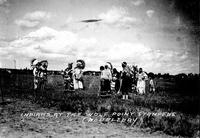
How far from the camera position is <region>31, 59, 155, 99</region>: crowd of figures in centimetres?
1458

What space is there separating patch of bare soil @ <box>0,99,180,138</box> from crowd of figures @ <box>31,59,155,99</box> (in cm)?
599

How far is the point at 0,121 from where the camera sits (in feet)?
25.5

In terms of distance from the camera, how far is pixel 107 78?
1491cm

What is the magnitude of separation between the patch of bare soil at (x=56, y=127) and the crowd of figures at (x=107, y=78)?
5988 millimetres

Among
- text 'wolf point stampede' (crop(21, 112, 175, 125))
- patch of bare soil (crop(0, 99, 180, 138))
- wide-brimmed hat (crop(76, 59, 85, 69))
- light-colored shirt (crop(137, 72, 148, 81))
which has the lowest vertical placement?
patch of bare soil (crop(0, 99, 180, 138))

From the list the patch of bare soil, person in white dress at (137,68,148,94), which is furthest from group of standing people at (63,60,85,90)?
the patch of bare soil

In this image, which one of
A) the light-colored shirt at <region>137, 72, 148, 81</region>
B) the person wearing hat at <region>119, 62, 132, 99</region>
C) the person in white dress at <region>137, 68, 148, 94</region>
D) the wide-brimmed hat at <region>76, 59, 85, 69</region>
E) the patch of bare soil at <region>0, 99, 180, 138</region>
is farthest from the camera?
the light-colored shirt at <region>137, 72, 148, 81</region>

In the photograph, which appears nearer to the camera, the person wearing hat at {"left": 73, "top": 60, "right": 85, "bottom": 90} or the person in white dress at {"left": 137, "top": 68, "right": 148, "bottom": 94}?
the person wearing hat at {"left": 73, "top": 60, "right": 85, "bottom": 90}

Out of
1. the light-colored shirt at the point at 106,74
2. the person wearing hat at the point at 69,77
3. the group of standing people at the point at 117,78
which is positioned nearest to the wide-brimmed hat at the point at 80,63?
the person wearing hat at the point at 69,77

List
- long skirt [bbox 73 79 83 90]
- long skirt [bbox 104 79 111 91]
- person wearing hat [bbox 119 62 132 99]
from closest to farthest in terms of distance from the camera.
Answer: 1. person wearing hat [bbox 119 62 132 99]
2. long skirt [bbox 104 79 111 91]
3. long skirt [bbox 73 79 83 90]

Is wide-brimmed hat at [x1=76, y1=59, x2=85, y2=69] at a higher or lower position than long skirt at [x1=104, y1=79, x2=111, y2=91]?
higher

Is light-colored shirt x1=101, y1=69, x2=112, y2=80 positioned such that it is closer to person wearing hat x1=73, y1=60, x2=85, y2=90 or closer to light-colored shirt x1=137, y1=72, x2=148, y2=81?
person wearing hat x1=73, y1=60, x2=85, y2=90

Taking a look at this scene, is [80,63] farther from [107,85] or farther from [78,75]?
[107,85]

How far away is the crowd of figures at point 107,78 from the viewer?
1458 cm
